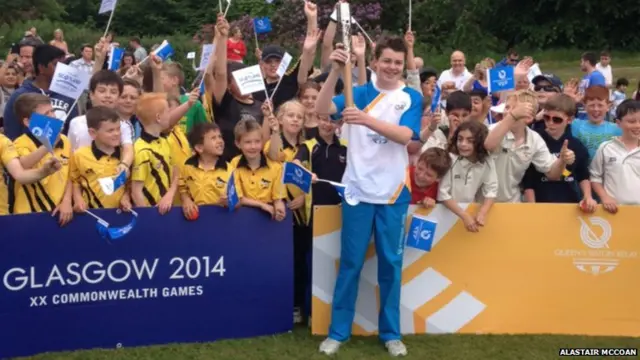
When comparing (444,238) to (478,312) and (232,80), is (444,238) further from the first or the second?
(232,80)

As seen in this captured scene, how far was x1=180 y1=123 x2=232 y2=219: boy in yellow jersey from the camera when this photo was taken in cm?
543

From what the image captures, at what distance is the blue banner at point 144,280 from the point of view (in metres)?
4.92

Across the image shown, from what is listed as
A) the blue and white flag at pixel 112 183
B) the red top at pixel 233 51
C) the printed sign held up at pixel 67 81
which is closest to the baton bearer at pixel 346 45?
the blue and white flag at pixel 112 183

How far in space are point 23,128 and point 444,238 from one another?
3059mm

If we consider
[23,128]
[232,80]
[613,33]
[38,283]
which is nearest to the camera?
[38,283]

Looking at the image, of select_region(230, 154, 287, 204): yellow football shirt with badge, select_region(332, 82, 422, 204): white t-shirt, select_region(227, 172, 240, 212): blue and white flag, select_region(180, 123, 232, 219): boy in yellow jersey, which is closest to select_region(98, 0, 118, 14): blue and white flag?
Result: select_region(180, 123, 232, 219): boy in yellow jersey

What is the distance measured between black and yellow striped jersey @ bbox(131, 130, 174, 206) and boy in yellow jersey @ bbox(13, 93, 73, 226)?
462 millimetres

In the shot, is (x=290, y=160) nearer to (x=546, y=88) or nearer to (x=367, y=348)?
(x=367, y=348)

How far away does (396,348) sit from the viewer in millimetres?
5211

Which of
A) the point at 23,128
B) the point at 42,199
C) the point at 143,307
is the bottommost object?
the point at 143,307

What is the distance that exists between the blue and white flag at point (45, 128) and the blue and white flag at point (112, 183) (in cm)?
37

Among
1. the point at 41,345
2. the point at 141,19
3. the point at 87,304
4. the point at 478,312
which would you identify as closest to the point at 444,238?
the point at 478,312

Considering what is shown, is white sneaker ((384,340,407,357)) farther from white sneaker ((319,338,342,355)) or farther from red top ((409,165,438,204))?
red top ((409,165,438,204))

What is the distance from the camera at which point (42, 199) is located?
505cm
